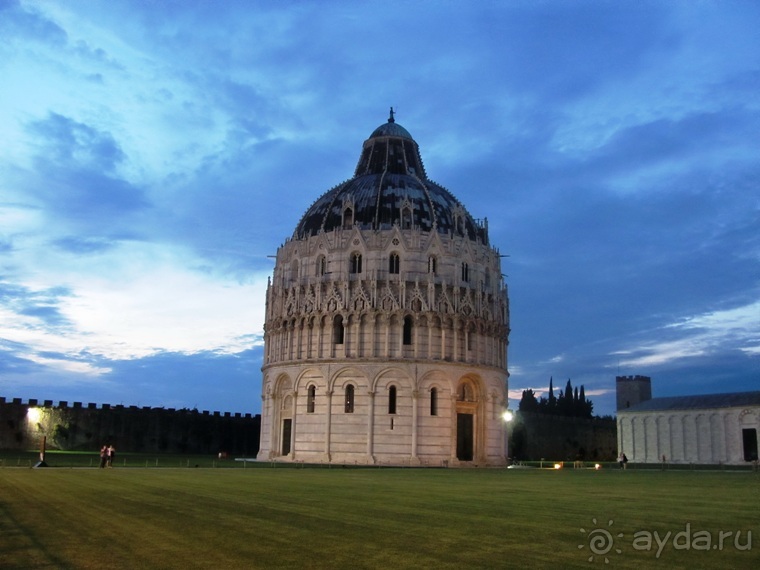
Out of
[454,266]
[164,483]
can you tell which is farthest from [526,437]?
[164,483]

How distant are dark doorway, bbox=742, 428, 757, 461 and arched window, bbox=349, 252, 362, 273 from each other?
1781 inches

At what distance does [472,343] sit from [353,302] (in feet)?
38.7

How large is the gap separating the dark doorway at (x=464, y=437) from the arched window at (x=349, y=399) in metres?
9.91

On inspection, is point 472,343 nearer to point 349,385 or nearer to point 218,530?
point 349,385

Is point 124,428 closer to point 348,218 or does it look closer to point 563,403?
point 348,218

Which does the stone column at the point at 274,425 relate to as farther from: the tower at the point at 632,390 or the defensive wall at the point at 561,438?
the tower at the point at 632,390

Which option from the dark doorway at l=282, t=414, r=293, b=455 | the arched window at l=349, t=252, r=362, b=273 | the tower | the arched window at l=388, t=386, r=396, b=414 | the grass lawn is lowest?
the grass lawn

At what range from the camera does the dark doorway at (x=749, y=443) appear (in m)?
78.9

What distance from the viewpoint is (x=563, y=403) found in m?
146

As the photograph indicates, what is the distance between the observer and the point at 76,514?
18094 mm

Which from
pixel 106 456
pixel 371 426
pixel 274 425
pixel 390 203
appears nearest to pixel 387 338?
pixel 371 426

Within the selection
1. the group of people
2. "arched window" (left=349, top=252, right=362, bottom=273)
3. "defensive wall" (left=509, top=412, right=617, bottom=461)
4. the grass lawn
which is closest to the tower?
"defensive wall" (left=509, top=412, right=617, bottom=461)

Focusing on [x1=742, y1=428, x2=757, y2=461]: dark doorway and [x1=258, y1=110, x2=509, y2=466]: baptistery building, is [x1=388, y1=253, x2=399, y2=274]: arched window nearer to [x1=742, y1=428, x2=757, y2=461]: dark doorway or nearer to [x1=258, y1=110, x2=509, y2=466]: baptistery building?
[x1=258, y1=110, x2=509, y2=466]: baptistery building

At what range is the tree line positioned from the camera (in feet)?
459
